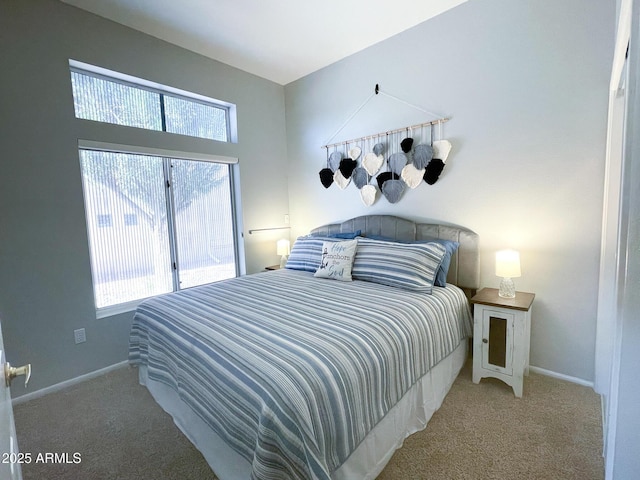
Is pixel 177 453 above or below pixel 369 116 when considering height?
below

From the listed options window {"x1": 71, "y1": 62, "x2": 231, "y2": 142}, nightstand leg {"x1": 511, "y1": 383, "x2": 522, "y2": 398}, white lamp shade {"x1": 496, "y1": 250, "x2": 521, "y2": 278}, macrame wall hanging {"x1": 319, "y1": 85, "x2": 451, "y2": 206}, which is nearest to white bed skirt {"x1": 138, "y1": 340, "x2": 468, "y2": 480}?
nightstand leg {"x1": 511, "y1": 383, "x2": 522, "y2": 398}

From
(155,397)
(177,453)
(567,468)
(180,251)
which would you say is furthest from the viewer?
(180,251)

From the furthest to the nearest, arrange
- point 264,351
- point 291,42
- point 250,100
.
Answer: point 250,100 < point 291,42 < point 264,351

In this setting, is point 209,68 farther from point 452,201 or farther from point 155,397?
point 155,397

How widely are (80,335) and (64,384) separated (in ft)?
1.22

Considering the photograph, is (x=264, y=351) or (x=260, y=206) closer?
(x=264, y=351)

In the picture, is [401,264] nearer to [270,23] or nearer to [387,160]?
[387,160]

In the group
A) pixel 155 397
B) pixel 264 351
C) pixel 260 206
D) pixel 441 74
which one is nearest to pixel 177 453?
pixel 155 397

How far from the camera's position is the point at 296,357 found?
4.06 feet

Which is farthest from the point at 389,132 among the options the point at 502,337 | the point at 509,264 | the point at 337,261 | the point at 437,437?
the point at 437,437

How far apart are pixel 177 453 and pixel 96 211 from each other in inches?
80.4

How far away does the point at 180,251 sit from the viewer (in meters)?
3.12

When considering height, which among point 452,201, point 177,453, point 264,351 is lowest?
point 177,453

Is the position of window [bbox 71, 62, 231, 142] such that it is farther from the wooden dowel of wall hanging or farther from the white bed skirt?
the white bed skirt
